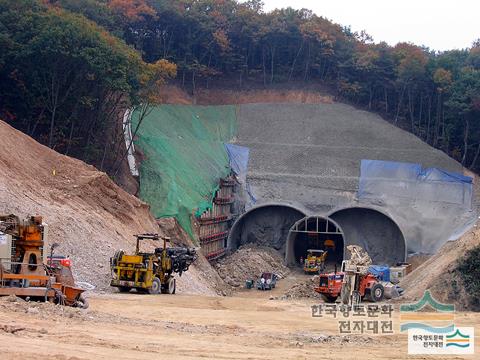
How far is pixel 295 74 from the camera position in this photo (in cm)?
6725

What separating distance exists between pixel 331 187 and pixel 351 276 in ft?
85.4

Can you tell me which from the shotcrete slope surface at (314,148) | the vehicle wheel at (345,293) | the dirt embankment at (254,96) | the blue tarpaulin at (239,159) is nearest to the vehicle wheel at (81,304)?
the vehicle wheel at (345,293)

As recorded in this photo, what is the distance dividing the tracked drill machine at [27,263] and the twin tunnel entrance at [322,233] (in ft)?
103

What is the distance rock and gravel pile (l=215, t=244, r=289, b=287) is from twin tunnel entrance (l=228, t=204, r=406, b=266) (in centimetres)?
199

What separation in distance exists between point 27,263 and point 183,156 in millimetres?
31118

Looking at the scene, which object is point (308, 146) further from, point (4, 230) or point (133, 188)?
point (4, 230)

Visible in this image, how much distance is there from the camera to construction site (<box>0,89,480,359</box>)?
1515cm

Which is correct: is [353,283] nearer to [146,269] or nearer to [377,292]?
[377,292]

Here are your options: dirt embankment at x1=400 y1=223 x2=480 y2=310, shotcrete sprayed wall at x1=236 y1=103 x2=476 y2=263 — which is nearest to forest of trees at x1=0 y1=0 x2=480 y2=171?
shotcrete sprayed wall at x1=236 y1=103 x2=476 y2=263

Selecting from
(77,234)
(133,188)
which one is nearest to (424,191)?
(133,188)

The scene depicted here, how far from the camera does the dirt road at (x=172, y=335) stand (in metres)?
11.8

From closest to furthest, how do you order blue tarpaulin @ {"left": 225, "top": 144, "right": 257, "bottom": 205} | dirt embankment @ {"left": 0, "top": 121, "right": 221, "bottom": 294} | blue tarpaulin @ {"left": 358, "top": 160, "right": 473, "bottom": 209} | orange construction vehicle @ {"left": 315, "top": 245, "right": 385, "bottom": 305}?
orange construction vehicle @ {"left": 315, "top": 245, "right": 385, "bottom": 305}, dirt embankment @ {"left": 0, "top": 121, "right": 221, "bottom": 294}, blue tarpaulin @ {"left": 358, "top": 160, "right": 473, "bottom": 209}, blue tarpaulin @ {"left": 225, "top": 144, "right": 257, "bottom": 205}

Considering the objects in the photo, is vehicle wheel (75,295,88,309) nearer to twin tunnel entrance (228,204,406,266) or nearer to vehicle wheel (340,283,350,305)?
vehicle wheel (340,283,350,305)

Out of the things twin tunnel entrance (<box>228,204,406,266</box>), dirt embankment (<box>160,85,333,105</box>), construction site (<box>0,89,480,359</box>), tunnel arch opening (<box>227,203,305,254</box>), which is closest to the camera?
construction site (<box>0,89,480,359</box>)
